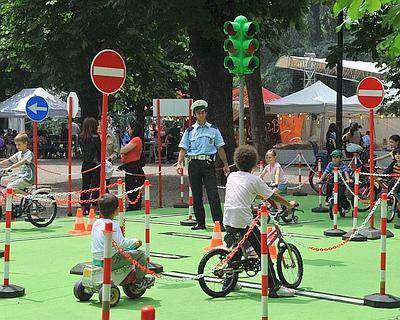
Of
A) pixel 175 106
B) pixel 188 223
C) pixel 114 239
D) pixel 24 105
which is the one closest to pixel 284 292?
pixel 114 239

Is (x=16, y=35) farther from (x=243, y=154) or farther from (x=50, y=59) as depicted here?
(x=243, y=154)

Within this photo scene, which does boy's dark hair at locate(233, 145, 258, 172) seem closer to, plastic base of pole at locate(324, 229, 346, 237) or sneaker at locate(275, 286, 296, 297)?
sneaker at locate(275, 286, 296, 297)

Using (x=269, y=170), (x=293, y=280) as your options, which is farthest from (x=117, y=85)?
(x=269, y=170)

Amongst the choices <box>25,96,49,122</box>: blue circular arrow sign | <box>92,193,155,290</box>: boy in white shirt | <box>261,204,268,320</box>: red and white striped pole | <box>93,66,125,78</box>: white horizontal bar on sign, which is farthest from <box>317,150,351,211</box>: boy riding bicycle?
<box>261,204,268,320</box>: red and white striped pole

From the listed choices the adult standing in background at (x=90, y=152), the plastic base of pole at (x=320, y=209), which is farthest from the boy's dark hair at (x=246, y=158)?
the plastic base of pole at (x=320, y=209)

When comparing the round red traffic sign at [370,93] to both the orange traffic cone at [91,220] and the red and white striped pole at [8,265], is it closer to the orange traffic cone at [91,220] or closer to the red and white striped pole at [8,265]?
the orange traffic cone at [91,220]

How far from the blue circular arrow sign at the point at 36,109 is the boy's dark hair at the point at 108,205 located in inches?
461

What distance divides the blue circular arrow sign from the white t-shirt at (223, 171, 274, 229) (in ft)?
38.4

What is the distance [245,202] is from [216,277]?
972mm

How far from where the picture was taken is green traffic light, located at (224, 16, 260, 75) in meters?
15.7

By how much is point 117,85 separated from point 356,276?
406 cm

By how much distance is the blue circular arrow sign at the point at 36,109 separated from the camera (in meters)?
20.3

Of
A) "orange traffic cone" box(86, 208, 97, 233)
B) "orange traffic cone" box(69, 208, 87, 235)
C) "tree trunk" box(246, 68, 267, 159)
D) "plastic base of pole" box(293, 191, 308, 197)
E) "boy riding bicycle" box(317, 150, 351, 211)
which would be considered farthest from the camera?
"tree trunk" box(246, 68, 267, 159)

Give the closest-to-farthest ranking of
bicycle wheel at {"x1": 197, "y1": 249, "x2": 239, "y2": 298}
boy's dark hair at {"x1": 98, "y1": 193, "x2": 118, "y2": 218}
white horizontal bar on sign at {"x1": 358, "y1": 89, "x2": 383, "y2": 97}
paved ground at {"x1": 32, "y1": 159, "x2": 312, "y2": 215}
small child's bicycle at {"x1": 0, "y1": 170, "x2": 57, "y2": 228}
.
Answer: boy's dark hair at {"x1": 98, "y1": 193, "x2": 118, "y2": 218}
bicycle wheel at {"x1": 197, "y1": 249, "x2": 239, "y2": 298}
white horizontal bar on sign at {"x1": 358, "y1": 89, "x2": 383, "y2": 97}
small child's bicycle at {"x1": 0, "y1": 170, "x2": 57, "y2": 228}
paved ground at {"x1": 32, "y1": 159, "x2": 312, "y2": 215}
